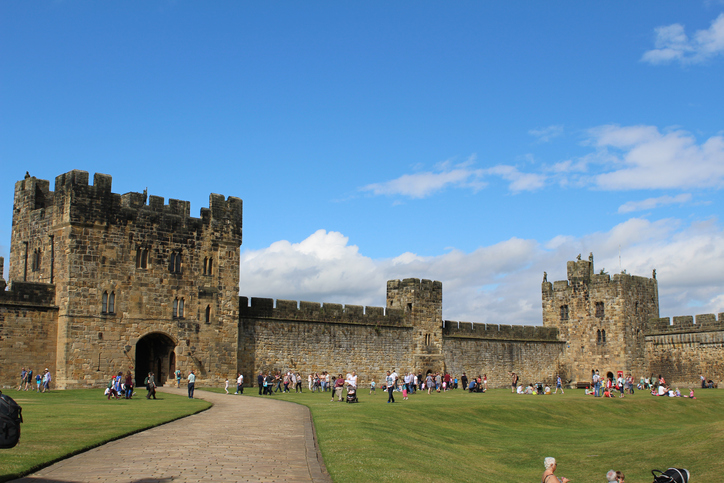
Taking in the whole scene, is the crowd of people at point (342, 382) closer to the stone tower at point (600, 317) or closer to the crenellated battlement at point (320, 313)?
the crenellated battlement at point (320, 313)

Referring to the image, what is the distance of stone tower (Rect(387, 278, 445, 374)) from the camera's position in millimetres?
44812

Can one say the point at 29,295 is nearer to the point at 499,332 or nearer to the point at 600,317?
the point at 499,332

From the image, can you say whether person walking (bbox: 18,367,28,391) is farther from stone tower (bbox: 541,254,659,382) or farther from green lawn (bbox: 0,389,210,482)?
stone tower (bbox: 541,254,659,382)

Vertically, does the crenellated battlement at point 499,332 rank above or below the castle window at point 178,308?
below

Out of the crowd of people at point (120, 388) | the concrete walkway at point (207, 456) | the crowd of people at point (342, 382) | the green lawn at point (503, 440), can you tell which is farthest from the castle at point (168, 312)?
the concrete walkway at point (207, 456)

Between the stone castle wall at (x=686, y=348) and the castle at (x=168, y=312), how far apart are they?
14 centimetres

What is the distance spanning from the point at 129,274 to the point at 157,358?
15.3 ft

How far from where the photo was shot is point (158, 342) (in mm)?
34719

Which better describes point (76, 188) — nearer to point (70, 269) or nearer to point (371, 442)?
point (70, 269)

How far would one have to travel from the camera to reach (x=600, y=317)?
53.0 metres

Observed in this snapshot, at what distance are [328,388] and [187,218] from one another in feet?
39.9

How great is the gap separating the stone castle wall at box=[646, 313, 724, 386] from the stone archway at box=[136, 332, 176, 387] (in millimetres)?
36041

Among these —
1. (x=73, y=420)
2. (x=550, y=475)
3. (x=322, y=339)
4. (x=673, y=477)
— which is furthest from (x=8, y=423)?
(x=322, y=339)

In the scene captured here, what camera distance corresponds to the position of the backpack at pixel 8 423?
8.04 metres
